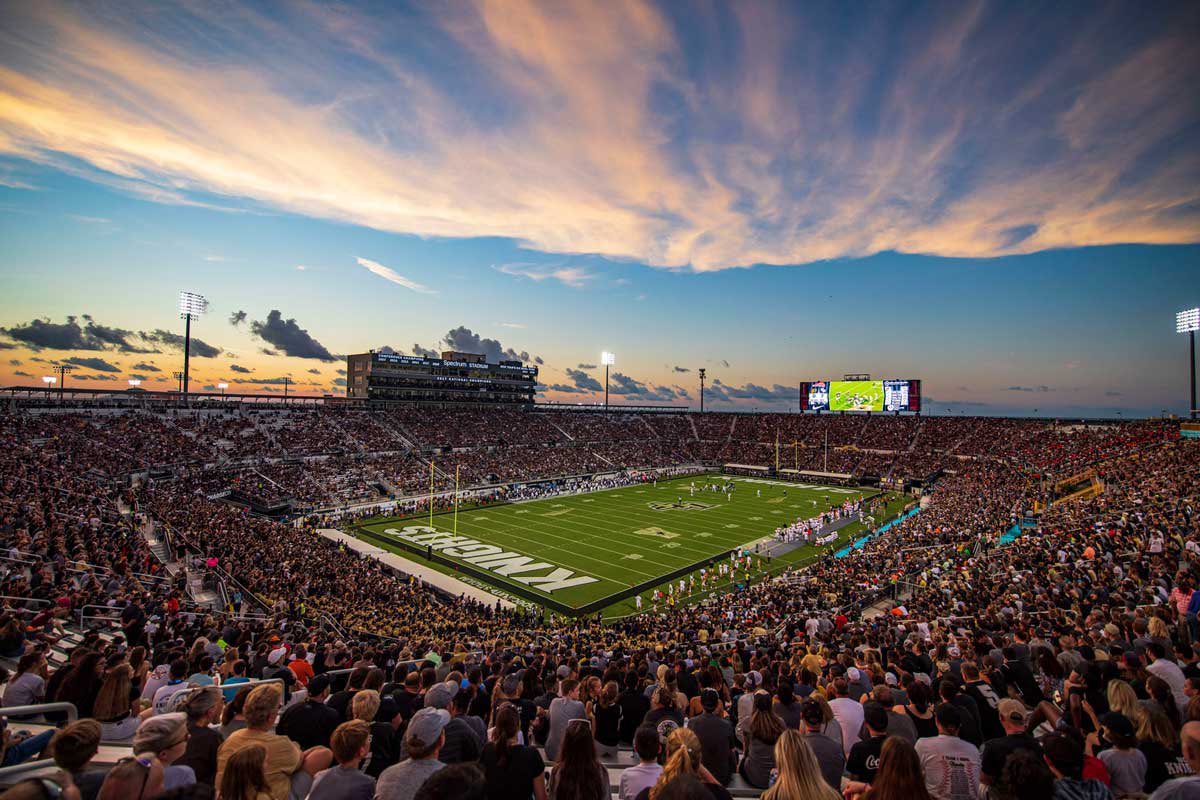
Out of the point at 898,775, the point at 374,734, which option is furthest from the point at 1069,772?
the point at 374,734

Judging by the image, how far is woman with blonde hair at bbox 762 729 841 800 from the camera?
292 centimetres

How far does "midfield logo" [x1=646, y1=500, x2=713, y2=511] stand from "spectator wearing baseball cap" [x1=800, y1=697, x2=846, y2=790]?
39971 millimetres

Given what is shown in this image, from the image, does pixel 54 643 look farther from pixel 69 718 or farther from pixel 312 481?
pixel 312 481

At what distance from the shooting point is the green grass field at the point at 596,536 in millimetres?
26562

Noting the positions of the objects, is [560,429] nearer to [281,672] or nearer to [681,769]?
[281,672]

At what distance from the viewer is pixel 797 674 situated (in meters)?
8.13

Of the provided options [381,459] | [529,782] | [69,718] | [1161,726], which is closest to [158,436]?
[381,459]

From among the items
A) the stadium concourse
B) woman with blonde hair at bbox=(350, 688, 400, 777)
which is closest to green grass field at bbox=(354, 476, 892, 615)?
the stadium concourse

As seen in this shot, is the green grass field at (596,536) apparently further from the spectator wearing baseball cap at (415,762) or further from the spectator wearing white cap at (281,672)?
the spectator wearing baseball cap at (415,762)

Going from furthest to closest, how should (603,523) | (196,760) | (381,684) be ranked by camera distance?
(603,523) → (381,684) → (196,760)

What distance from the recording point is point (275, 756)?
3.68 meters

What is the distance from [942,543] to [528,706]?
25270 mm

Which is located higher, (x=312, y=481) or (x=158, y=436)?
(x=158, y=436)

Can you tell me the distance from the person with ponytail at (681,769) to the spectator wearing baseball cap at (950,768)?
5.39 feet
